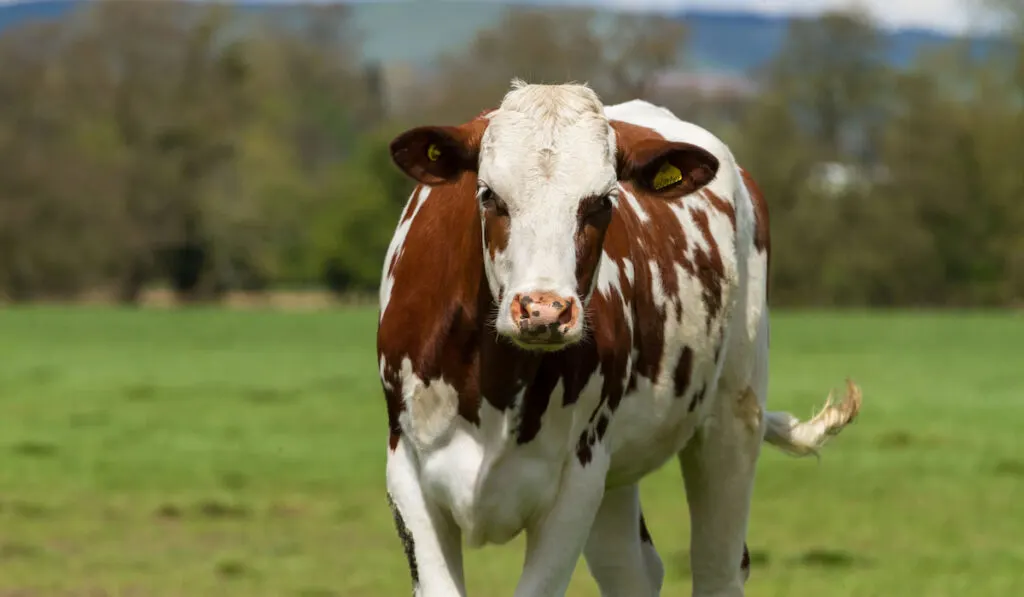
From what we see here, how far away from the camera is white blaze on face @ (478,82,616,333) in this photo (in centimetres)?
463

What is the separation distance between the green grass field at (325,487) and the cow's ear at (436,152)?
3.92 metres

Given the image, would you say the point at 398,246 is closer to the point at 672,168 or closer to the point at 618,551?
the point at 672,168

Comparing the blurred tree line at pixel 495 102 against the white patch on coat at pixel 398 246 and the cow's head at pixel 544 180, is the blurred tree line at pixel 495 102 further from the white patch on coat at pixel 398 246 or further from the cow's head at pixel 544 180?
the cow's head at pixel 544 180

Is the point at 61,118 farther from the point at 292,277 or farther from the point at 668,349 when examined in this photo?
the point at 668,349

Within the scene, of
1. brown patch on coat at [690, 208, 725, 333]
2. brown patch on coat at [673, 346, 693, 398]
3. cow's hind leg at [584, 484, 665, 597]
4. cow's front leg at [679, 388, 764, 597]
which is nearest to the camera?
brown patch on coat at [673, 346, 693, 398]

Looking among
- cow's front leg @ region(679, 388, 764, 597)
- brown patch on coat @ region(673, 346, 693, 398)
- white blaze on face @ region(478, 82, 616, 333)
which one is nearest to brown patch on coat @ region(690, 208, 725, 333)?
brown patch on coat @ region(673, 346, 693, 398)

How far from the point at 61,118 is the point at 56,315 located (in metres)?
18.7

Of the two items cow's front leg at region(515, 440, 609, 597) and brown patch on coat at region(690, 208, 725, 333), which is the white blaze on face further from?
brown patch on coat at region(690, 208, 725, 333)

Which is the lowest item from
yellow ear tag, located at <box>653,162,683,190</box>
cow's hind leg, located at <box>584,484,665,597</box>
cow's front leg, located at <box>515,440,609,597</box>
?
cow's hind leg, located at <box>584,484,665,597</box>

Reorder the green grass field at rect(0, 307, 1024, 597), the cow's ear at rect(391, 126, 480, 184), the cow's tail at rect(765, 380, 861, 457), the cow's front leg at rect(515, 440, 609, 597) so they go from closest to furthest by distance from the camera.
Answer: the cow's ear at rect(391, 126, 480, 184), the cow's front leg at rect(515, 440, 609, 597), the cow's tail at rect(765, 380, 861, 457), the green grass field at rect(0, 307, 1024, 597)

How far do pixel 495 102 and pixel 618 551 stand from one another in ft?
175

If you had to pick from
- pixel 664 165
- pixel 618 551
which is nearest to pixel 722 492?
pixel 618 551

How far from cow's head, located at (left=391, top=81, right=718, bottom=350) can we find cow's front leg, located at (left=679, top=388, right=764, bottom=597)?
5.59 ft

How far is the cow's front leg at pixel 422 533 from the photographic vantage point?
502cm
